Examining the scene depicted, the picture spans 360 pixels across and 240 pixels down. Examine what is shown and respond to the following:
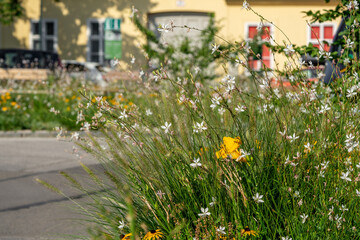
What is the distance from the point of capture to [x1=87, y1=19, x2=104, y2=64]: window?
78.6ft

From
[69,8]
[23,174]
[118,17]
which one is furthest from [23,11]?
[23,174]

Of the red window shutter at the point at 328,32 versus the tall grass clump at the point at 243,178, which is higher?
the red window shutter at the point at 328,32

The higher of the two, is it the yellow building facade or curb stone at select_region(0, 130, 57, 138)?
the yellow building facade

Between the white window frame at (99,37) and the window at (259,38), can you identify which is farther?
the white window frame at (99,37)

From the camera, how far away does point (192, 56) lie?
43.7 ft

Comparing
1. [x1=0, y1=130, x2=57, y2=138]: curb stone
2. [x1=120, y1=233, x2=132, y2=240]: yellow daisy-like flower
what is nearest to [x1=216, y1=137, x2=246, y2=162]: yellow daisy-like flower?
[x1=120, y1=233, x2=132, y2=240]: yellow daisy-like flower

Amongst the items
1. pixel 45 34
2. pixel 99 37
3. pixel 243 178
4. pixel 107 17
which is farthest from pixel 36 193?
pixel 45 34

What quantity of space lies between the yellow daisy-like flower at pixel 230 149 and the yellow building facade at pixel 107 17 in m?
20.3

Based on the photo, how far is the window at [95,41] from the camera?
23969mm

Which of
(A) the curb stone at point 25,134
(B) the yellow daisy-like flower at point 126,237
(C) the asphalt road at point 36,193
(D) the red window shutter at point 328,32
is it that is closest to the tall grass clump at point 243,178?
(B) the yellow daisy-like flower at point 126,237

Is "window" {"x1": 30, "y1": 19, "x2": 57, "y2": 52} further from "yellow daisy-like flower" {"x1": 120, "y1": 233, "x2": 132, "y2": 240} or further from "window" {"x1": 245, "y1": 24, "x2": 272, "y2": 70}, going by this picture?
"yellow daisy-like flower" {"x1": 120, "y1": 233, "x2": 132, "y2": 240}

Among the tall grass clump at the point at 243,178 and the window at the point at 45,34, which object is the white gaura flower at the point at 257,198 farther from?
the window at the point at 45,34

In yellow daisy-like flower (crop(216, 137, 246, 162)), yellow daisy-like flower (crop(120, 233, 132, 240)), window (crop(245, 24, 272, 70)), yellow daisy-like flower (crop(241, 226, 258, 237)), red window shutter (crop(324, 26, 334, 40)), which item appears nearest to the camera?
yellow daisy-like flower (crop(241, 226, 258, 237))

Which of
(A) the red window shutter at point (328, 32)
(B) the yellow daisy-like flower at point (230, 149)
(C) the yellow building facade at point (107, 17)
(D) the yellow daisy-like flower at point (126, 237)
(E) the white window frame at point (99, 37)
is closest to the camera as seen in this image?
(B) the yellow daisy-like flower at point (230, 149)
